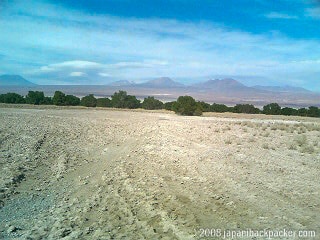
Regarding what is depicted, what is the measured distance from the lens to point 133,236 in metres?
7.70

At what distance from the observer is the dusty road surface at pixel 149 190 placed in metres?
8.30

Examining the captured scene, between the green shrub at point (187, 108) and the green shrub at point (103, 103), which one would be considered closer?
the green shrub at point (187, 108)

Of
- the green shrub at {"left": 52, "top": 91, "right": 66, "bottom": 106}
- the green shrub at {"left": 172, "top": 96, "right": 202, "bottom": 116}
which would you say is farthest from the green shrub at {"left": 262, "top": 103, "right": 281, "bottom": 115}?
the green shrub at {"left": 52, "top": 91, "right": 66, "bottom": 106}

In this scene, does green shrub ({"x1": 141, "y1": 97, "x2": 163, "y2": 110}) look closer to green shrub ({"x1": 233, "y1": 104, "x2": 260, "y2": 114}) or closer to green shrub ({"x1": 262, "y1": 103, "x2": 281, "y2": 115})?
green shrub ({"x1": 233, "y1": 104, "x2": 260, "y2": 114})

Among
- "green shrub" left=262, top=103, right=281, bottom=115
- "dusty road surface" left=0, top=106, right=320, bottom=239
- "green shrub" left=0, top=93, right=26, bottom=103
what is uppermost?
"green shrub" left=0, top=93, right=26, bottom=103

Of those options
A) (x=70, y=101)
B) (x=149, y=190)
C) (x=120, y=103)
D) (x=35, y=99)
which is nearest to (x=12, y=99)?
(x=35, y=99)

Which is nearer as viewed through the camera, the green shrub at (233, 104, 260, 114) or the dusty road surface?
the dusty road surface

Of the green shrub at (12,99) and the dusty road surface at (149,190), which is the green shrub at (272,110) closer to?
the green shrub at (12,99)

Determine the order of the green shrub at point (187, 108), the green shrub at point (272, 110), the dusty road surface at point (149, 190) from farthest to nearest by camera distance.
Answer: the green shrub at point (272, 110), the green shrub at point (187, 108), the dusty road surface at point (149, 190)

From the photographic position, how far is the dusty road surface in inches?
327

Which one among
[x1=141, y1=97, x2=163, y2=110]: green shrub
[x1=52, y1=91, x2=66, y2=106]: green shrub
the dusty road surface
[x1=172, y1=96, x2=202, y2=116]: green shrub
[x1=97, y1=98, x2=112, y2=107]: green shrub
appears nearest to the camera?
the dusty road surface

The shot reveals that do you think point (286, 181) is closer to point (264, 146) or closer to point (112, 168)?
point (112, 168)

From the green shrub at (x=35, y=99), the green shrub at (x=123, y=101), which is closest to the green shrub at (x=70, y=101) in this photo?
the green shrub at (x=35, y=99)

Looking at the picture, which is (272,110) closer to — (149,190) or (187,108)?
(187,108)
